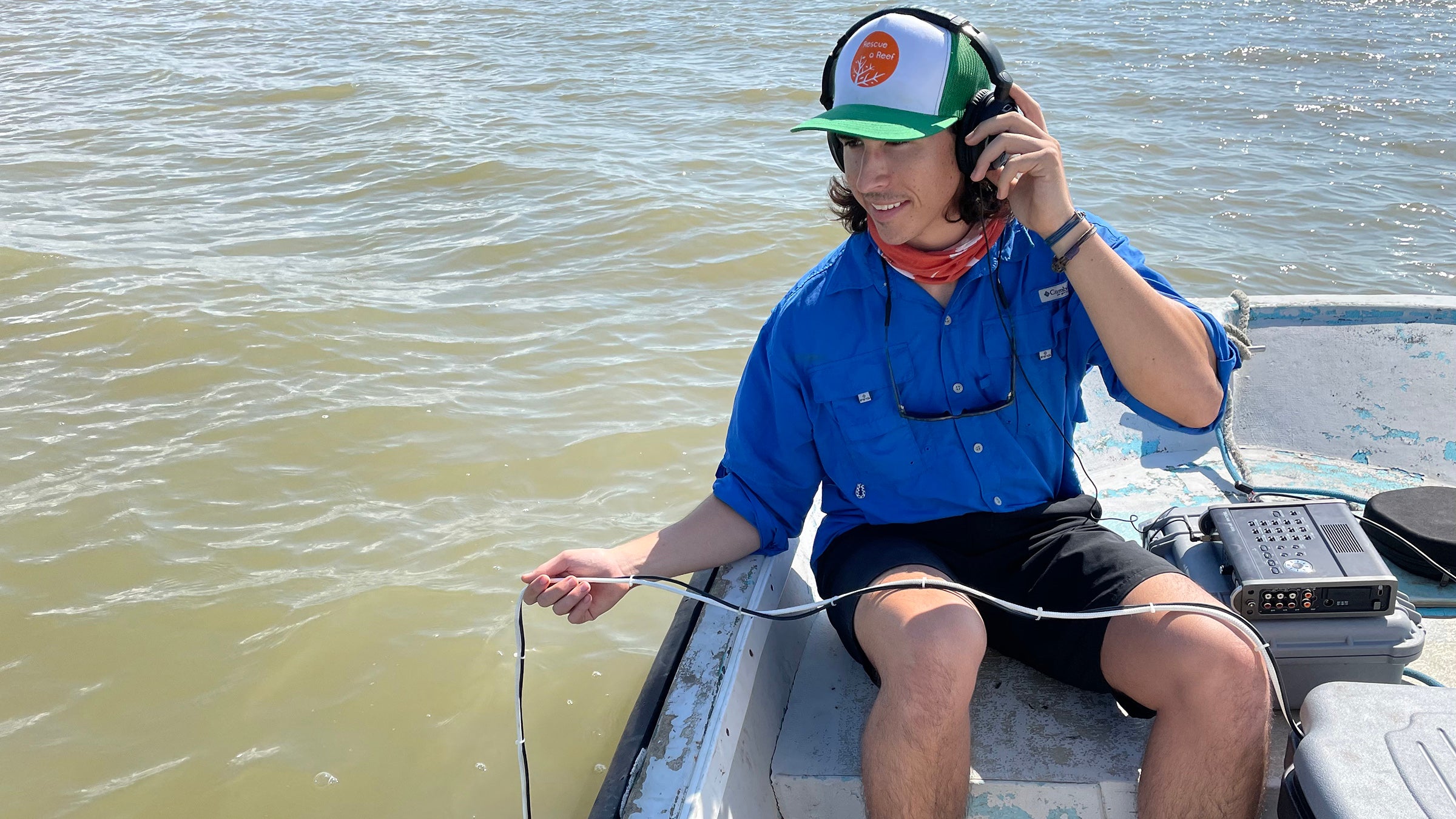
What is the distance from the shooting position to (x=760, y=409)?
7.57ft

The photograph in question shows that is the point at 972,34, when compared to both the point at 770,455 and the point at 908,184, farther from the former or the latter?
the point at 770,455

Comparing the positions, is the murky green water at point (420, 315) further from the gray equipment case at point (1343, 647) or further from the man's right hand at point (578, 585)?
the gray equipment case at point (1343, 647)

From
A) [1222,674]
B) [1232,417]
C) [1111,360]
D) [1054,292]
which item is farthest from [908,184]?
[1232,417]

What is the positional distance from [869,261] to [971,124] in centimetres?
34

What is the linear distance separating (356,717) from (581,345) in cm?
256

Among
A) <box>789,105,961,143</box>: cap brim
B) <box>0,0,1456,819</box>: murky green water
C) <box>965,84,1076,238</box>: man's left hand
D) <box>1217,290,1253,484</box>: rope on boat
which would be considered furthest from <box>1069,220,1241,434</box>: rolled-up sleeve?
<box>0,0,1456,819</box>: murky green water

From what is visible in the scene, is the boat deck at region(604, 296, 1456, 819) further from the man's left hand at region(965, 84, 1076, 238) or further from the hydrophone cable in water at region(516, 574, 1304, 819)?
the man's left hand at region(965, 84, 1076, 238)

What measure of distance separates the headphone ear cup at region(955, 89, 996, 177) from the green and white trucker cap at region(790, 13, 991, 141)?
17 mm

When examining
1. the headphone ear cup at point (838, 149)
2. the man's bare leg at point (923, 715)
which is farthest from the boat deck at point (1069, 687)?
the headphone ear cup at point (838, 149)

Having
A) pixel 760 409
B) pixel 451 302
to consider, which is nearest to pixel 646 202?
pixel 451 302

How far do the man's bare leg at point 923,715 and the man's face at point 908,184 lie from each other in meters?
0.71

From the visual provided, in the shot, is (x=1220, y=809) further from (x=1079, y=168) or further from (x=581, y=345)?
(x=1079, y=168)

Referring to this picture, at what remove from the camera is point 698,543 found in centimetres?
225

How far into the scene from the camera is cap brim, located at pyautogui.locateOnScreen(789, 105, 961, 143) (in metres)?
1.95
